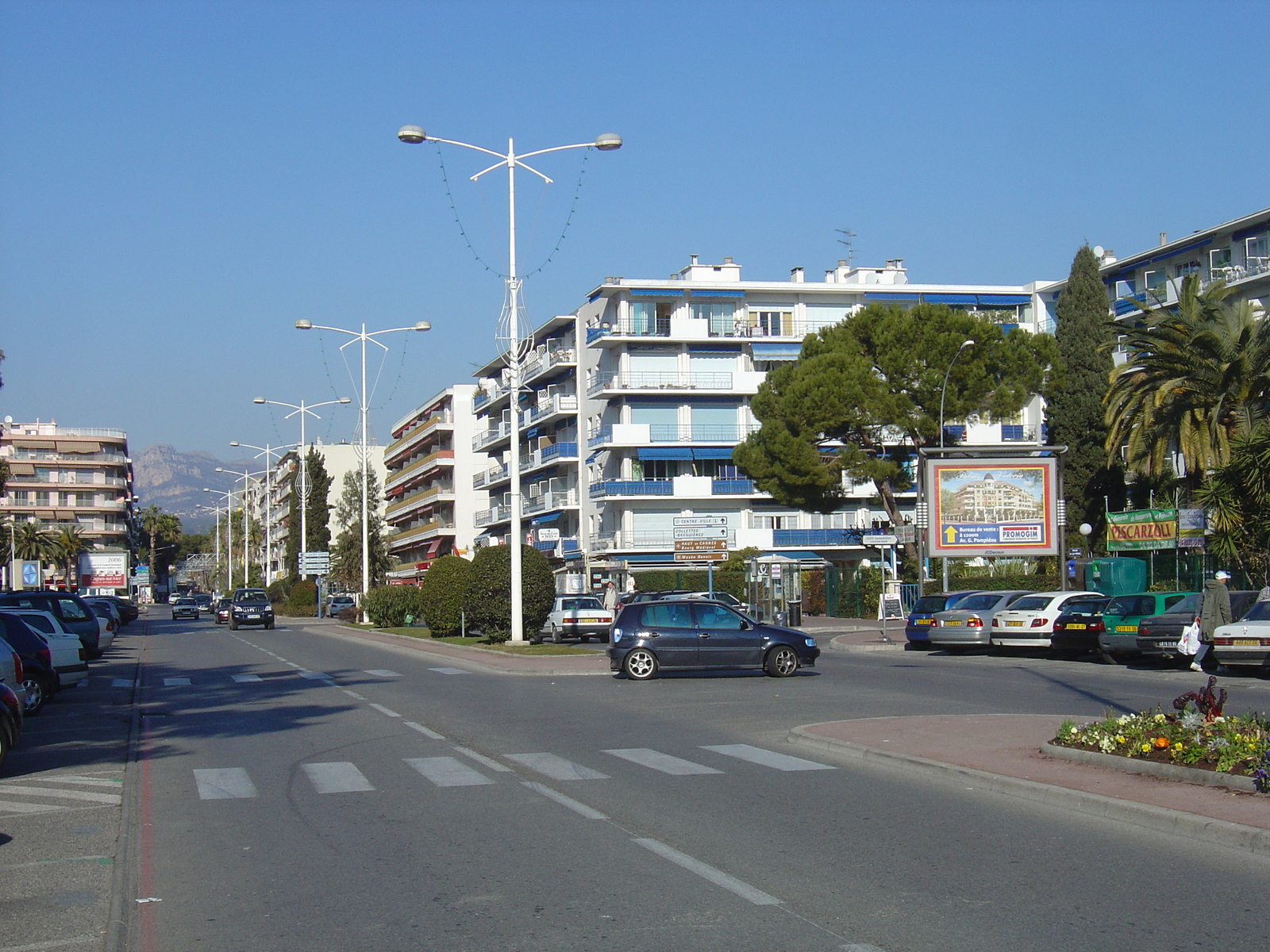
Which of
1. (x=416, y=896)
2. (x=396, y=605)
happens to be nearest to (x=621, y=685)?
(x=416, y=896)

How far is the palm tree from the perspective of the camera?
37.1 metres

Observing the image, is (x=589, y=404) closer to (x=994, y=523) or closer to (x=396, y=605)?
(x=396, y=605)

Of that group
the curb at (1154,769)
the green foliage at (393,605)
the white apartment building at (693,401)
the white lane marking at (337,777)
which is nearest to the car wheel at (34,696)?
the white lane marking at (337,777)

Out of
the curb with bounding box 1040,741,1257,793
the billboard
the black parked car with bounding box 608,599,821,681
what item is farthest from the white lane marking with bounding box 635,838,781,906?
the billboard

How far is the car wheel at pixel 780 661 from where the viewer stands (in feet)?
77.2

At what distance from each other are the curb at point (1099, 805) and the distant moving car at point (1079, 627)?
17.7m

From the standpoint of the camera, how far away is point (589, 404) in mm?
76750

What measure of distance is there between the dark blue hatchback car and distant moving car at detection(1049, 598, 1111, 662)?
13.9 ft

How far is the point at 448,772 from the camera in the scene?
1225 centimetres

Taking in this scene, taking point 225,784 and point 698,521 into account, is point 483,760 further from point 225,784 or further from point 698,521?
point 698,521

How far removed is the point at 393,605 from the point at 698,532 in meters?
18.2

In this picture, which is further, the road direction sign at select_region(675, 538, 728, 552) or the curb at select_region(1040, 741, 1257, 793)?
the road direction sign at select_region(675, 538, 728, 552)

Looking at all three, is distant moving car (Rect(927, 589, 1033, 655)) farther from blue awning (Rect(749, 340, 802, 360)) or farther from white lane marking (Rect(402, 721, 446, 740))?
blue awning (Rect(749, 340, 802, 360))

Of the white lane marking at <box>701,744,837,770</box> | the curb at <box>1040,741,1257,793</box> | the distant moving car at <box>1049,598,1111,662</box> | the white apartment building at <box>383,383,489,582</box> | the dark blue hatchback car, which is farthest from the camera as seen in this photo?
the white apartment building at <box>383,383,489,582</box>
